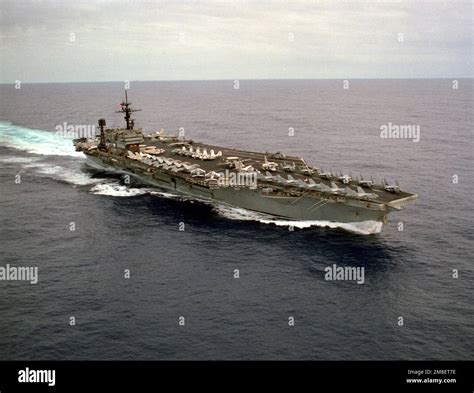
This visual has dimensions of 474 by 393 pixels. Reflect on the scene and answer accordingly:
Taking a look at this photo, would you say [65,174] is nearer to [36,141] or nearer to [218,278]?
[36,141]

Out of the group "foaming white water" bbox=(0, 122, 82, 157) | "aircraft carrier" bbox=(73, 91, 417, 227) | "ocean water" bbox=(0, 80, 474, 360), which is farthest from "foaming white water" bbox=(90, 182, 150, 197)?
"foaming white water" bbox=(0, 122, 82, 157)

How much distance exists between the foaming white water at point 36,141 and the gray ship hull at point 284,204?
3699cm

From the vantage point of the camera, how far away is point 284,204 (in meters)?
49.4

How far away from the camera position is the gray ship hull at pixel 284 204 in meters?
45.3

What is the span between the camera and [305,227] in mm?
47562

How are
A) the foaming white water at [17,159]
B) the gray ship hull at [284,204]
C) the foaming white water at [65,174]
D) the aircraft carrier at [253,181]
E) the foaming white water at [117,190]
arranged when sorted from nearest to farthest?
the gray ship hull at [284,204], the aircraft carrier at [253,181], the foaming white water at [117,190], the foaming white water at [65,174], the foaming white water at [17,159]

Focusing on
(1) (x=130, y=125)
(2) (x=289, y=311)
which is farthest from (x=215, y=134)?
(2) (x=289, y=311)

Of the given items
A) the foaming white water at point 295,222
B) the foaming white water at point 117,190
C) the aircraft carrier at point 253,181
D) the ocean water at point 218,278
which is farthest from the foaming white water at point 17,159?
the foaming white water at point 295,222

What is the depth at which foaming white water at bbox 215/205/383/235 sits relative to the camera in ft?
149

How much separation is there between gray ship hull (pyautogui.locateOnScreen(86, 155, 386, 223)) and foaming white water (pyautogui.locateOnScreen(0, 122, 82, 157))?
3699 centimetres

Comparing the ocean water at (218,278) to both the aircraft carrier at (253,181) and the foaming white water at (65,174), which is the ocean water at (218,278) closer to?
the foaming white water at (65,174)

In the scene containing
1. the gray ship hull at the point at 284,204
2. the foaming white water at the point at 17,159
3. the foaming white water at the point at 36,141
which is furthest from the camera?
the foaming white water at the point at 36,141
